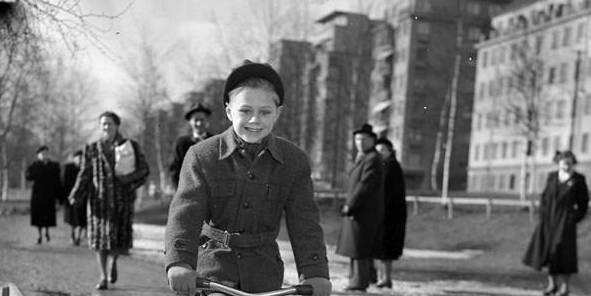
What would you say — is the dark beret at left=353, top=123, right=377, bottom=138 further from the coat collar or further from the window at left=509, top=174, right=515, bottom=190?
the window at left=509, top=174, right=515, bottom=190

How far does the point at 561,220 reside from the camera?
39.6ft

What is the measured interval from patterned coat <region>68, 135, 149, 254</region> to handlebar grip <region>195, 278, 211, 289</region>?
6255mm

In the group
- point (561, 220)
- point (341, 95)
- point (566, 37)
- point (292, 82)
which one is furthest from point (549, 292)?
point (566, 37)

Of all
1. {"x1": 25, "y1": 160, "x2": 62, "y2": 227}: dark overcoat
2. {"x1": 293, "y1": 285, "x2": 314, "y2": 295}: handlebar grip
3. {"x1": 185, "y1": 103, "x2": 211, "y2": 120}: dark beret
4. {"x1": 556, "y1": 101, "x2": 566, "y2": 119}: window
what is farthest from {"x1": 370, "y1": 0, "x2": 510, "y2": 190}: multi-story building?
{"x1": 293, "y1": 285, "x2": 314, "y2": 295}: handlebar grip

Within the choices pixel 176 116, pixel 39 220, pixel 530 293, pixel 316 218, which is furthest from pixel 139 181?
pixel 176 116

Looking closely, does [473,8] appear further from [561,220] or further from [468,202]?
[561,220]

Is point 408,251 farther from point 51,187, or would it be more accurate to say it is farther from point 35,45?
point 35,45

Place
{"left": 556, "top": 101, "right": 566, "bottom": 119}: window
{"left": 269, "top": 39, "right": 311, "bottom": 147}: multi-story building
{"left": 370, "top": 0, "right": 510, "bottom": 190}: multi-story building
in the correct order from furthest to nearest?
1. {"left": 556, "top": 101, "right": 566, "bottom": 119}: window
2. {"left": 370, "top": 0, "right": 510, "bottom": 190}: multi-story building
3. {"left": 269, "top": 39, "right": 311, "bottom": 147}: multi-story building

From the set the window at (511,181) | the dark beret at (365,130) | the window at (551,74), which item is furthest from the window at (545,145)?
the dark beret at (365,130)

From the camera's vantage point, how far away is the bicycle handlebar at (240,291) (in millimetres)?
3531

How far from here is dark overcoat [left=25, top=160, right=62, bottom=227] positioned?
17828 millimetres

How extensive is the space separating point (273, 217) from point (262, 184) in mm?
178

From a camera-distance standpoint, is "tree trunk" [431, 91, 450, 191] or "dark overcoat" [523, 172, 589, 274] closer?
"dark overcoat" [523, 172, 589, 274]

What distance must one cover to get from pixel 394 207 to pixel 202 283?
27.0 feet
